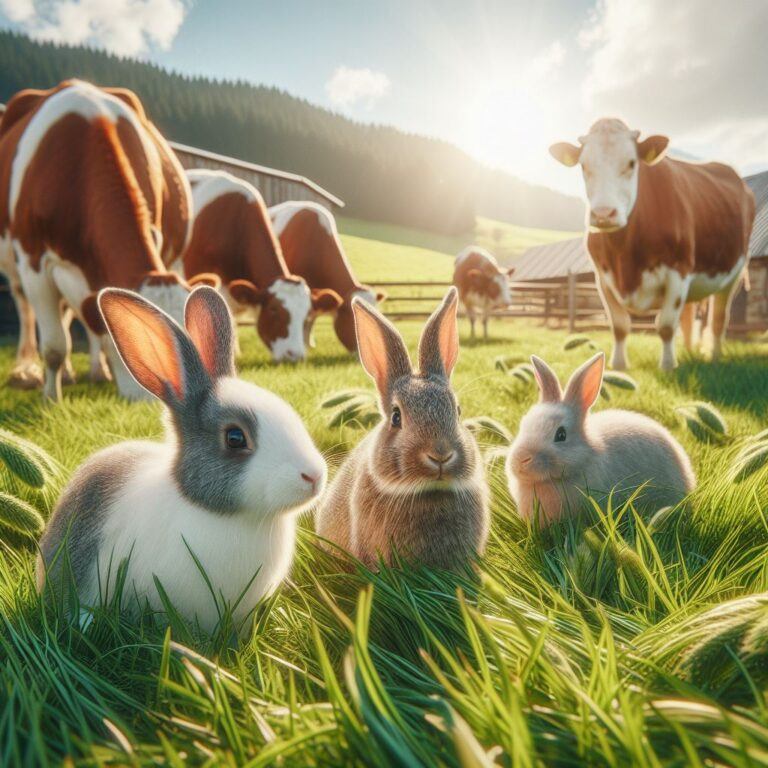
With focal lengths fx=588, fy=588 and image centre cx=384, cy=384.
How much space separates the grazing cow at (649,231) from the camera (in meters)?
6.05

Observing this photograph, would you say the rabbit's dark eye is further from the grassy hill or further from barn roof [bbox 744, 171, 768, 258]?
the grassy hill

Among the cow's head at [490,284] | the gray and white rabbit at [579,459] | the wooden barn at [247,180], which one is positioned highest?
the wooden barn at [247,180]

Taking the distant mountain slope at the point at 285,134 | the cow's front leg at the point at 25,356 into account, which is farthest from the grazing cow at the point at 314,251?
the distant mountain slope at the point at 285,134

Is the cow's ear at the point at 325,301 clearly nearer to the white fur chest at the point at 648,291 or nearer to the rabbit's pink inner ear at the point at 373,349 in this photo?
the white fur chest at the point at 648,291

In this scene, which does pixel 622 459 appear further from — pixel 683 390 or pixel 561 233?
pixel 561 233

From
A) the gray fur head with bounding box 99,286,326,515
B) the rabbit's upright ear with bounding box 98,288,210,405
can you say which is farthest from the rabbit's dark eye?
the rabbit's upright ear with bounding box 98,288,210,405

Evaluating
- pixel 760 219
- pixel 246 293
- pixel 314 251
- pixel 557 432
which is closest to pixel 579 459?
pixel 557 432

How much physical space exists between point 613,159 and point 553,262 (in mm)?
27049

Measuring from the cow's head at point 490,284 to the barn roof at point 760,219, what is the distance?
6.05 metres

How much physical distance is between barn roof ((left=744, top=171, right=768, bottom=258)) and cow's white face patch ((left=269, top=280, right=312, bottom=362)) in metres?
12.3

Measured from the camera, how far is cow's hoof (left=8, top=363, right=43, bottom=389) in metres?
6.20

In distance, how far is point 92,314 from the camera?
14.5ft

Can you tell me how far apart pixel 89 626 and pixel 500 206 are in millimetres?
88566

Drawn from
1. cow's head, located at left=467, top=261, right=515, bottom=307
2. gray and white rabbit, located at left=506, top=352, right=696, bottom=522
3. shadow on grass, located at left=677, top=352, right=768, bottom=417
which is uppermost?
cow's head, located at left=467, top=261, right=515, bottom=307
